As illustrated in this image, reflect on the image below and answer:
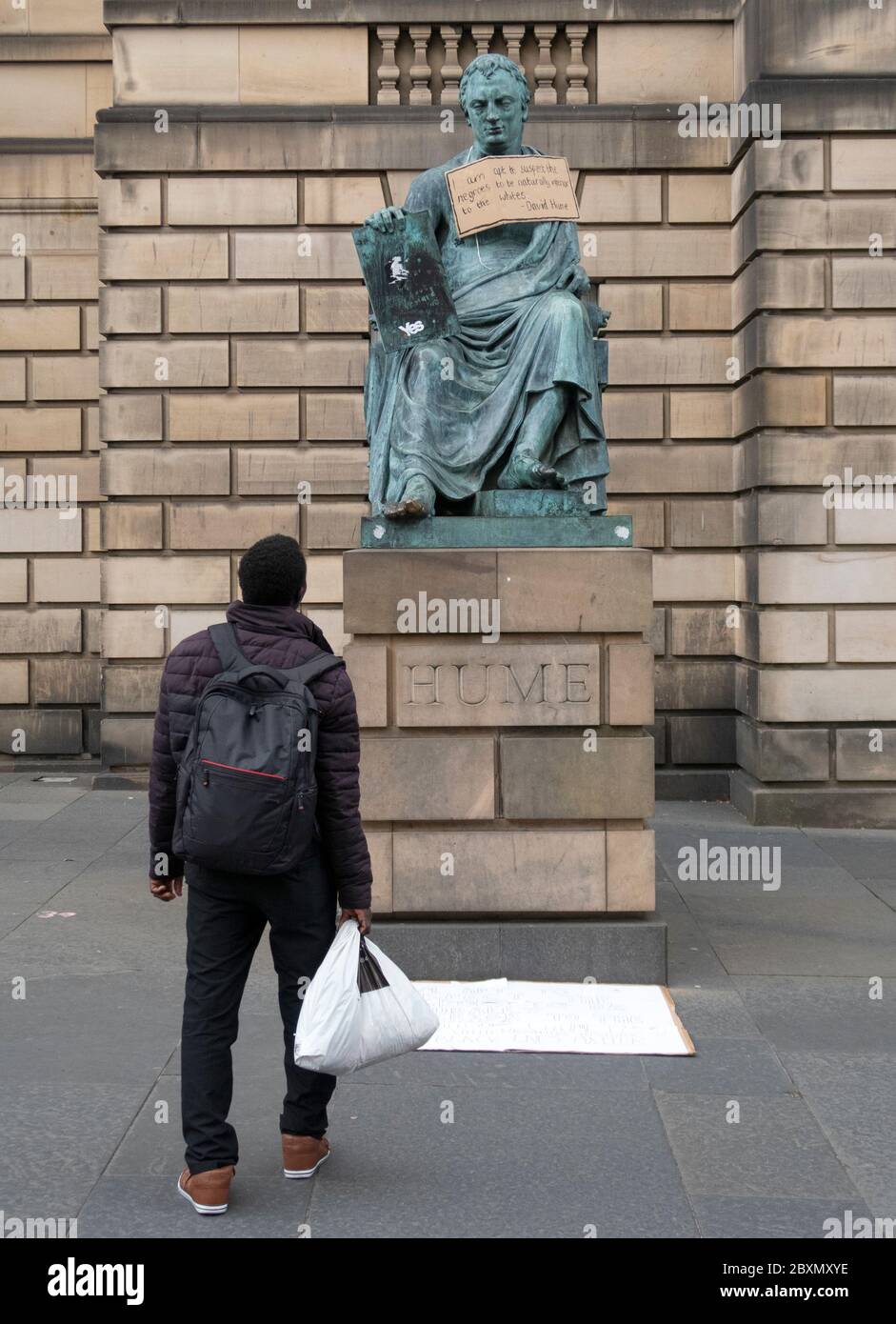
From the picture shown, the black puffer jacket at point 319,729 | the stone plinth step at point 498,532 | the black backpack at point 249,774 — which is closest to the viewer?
the black backpack at point 249,774

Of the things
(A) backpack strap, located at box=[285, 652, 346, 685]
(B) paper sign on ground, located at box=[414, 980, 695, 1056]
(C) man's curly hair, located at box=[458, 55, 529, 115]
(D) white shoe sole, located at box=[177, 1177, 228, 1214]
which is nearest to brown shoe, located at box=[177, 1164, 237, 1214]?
(D) white shoe sole, located at box=[177, 1177, 228, 1214]

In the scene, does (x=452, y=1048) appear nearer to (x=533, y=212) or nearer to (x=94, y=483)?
(x=533, y=212)

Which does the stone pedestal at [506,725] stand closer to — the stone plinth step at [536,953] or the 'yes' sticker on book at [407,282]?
the stone plinth step at [536,953]

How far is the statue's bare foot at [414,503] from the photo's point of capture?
6.36 metres

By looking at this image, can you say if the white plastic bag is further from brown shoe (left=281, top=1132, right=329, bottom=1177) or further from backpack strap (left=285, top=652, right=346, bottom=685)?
backpack strap (left=285, top=652, right=346, bottom=685)

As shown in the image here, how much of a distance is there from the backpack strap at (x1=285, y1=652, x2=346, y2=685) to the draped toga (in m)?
2.66

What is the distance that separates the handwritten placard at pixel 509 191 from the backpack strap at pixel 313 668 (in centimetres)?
334

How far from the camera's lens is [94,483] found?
13.1 m

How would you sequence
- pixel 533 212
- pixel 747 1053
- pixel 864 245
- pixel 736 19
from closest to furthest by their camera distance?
pixel 747 1053
pixel 533 212
pixel 864 245
pixel 736 19

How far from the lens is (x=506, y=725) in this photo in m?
6.27

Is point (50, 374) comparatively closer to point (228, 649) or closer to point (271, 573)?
point (271, 573)

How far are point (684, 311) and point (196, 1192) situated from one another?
9.44 m

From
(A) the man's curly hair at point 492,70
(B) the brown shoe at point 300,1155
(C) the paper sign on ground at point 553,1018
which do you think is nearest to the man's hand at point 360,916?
(B) the brown shoe at point 300,1155

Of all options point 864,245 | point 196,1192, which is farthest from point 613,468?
point 196,1192
